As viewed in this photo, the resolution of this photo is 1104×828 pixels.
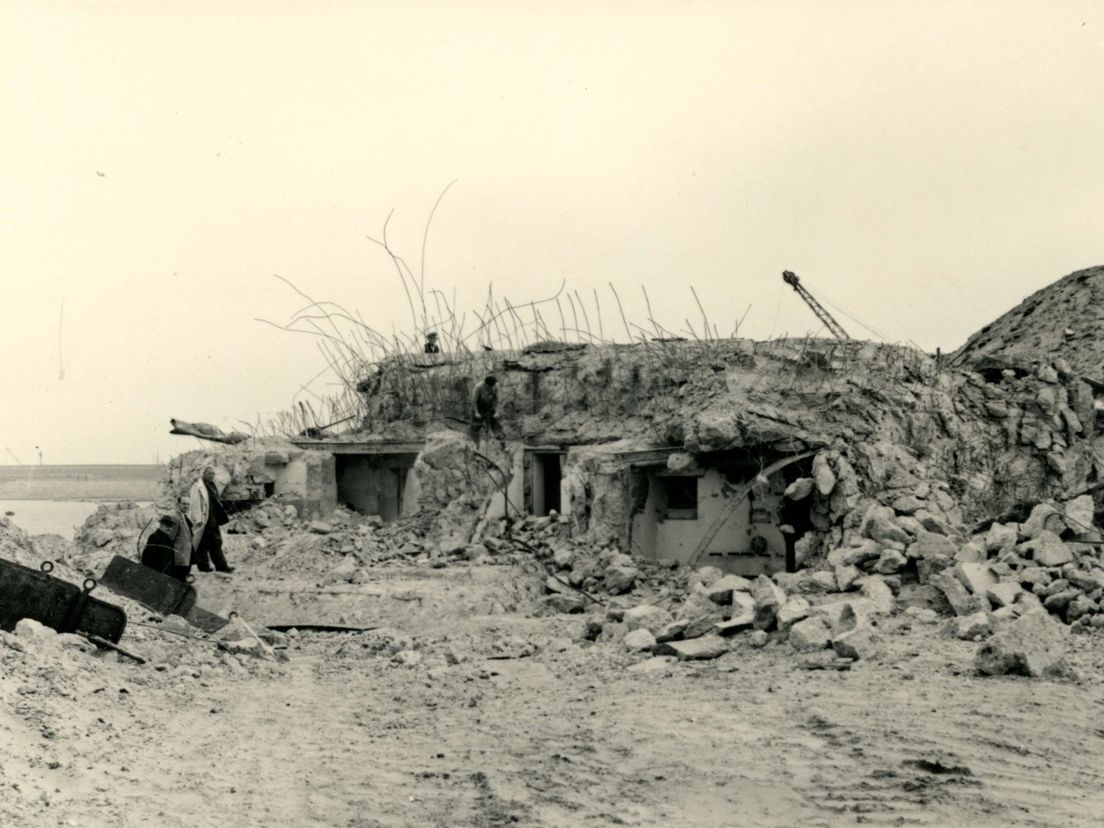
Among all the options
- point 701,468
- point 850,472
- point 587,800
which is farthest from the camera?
point 701,468

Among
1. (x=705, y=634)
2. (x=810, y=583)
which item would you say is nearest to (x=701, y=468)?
(x=810, y=583)

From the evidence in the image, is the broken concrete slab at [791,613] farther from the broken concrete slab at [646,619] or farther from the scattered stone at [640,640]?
the broken concrete slab at [646,619]

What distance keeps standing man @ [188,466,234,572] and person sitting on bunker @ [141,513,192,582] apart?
0.65 meters

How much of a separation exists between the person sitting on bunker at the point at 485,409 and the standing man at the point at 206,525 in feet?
12.4

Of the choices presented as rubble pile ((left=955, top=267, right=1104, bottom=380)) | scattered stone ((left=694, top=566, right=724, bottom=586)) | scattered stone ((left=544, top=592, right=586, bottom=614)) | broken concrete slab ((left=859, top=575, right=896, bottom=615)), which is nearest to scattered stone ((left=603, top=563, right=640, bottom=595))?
scattered stone ((left=544, top=592, right=586, bottom=614))

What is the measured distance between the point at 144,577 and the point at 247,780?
4219 millimetres

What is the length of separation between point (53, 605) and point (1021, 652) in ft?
19.9

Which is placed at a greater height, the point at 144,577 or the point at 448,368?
the point at 448,368

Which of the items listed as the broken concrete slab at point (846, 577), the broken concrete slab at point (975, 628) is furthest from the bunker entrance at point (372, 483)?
the broken concrete slab at point (975, 628)

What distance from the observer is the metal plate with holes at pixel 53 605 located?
650 centimetres

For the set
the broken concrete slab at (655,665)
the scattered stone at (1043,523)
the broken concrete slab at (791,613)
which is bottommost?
the broken concrete slab at (655,665)

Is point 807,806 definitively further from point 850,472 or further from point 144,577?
point 850,472

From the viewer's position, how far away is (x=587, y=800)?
483 centimetres

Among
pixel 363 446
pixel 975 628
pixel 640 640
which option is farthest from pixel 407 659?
pixel 363 446
